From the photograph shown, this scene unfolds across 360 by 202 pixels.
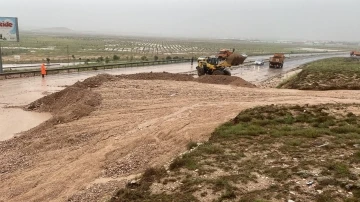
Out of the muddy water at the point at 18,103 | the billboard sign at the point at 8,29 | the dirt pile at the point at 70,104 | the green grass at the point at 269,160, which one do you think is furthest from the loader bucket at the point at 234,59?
the green grass at the point at 269,160

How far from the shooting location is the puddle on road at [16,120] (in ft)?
51.5

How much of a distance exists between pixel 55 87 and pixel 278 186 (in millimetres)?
23219

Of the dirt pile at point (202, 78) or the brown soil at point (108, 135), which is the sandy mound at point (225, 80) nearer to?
the dirt pile at point (202, 78)

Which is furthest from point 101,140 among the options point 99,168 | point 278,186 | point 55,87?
point 55,87

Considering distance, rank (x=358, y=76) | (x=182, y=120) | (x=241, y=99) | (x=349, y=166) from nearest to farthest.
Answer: (x=349, y=166), (x=182, y=120), (x=241, y=99), (x=358, y=76)

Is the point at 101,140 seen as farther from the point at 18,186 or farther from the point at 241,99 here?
the point at 241,99

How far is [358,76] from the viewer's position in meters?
26.6

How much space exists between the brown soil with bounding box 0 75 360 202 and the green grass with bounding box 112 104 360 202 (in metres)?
1.08

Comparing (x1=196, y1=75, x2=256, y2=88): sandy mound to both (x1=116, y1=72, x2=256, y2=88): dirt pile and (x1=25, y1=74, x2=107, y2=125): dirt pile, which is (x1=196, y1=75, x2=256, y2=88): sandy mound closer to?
(x1=116, y1=72, x2=256, y2=88): dirt pile

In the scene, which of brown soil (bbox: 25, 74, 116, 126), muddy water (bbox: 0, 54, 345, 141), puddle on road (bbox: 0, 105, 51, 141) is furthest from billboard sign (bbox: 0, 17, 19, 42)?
puddle on road (bbox: 0, 105, 51, 141)

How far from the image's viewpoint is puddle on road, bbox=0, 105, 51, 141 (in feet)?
51.5

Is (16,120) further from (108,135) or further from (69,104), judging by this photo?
(108,135)

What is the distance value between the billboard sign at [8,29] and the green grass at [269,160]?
2818cm

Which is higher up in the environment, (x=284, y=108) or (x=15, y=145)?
(x=284, y=108)
